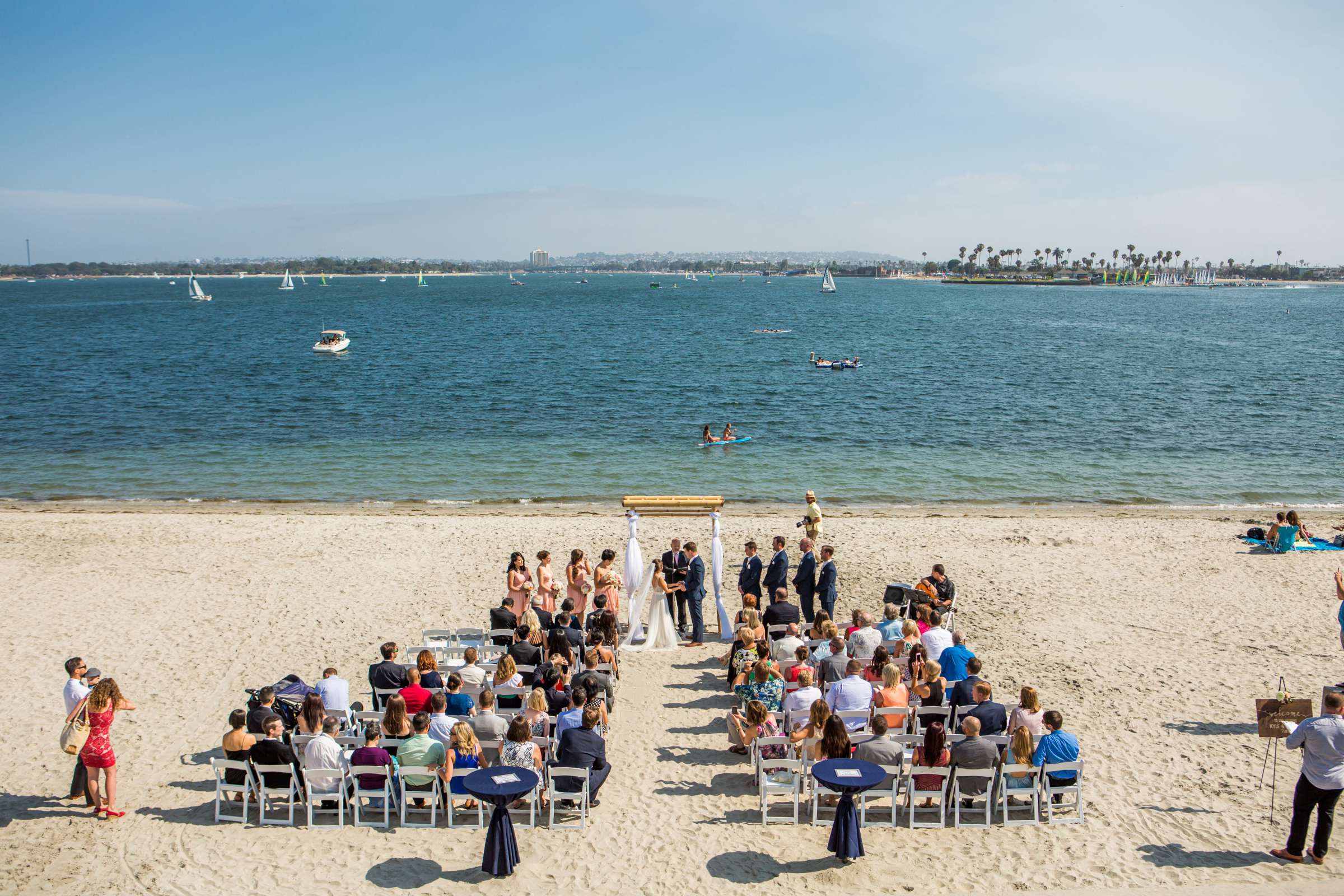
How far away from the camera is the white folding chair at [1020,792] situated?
838cm

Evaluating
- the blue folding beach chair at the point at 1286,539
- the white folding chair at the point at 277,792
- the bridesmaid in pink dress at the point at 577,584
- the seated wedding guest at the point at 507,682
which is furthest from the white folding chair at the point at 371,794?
the blue folding beach chair at the point at 1286,539

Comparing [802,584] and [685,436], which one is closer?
[802,584]

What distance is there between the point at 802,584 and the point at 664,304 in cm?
13303

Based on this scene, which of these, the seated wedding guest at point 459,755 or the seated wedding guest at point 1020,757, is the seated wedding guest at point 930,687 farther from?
the seated wedding guest at point 459,755

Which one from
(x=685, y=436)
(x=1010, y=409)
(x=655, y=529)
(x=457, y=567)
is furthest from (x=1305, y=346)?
(x=457, y=567)

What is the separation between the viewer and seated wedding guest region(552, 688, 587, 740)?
342 inches

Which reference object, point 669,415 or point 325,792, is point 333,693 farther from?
point 669,415

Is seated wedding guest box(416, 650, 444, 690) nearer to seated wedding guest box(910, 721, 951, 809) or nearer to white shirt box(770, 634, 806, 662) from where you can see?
white shirt box(770, 634, 806, 662)

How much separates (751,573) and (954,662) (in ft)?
12.1

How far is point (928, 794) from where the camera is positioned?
27.9 ft

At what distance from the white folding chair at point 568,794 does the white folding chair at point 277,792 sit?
2503mm

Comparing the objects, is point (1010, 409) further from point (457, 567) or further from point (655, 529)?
point (457, 567)

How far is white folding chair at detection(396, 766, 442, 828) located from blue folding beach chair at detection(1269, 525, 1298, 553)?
18.5m

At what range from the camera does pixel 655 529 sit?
65.3ft
